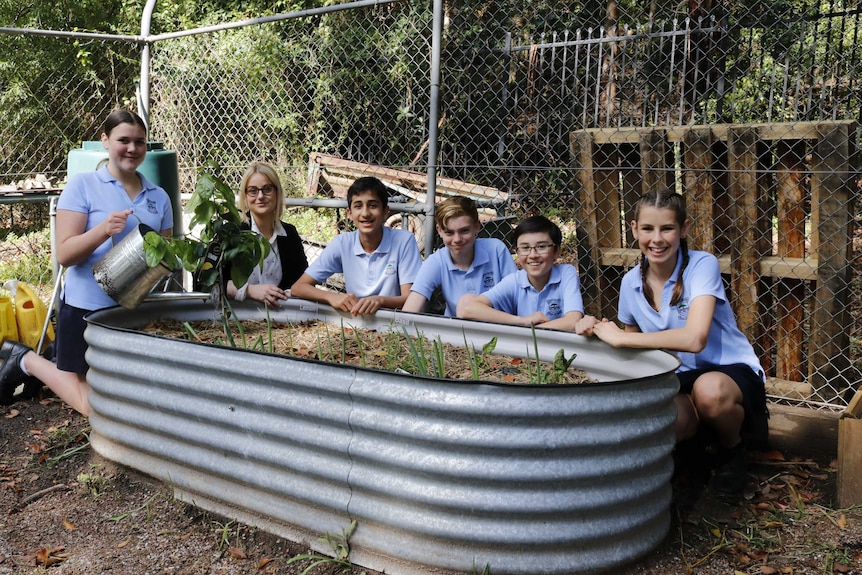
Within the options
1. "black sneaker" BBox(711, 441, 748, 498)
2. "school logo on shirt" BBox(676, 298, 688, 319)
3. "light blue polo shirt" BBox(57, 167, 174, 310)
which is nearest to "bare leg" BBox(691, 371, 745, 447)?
"black sneaker" BBox(711, 441, 748, 498)

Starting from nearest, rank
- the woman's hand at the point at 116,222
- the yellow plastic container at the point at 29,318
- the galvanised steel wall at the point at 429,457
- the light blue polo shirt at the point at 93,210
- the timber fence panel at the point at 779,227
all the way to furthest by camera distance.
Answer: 1. the galvanised steel wall at the point at 429,457
2. the woman's hand at the point at 116,222
3. the light blue polo shirt at the point at 93,210
4. the timber fence panel at the point at 779,227
5. the yellow plastic container at the point at 29,318

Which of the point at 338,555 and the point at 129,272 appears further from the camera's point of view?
the point at 129,272

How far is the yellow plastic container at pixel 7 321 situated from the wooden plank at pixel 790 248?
14.0 ft

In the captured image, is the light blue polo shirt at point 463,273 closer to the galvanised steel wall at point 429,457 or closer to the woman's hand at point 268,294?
the woman's hand at point 268,294

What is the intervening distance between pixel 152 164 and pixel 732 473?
421cm

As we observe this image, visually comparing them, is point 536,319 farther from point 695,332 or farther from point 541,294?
point 695,332

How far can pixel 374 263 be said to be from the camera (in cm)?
429

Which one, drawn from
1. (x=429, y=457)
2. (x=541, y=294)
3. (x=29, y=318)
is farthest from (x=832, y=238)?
(x=29, y=318)

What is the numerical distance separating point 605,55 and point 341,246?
4.00 m

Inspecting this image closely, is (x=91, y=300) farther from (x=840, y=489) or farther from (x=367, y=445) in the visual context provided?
(x=840, y=489)

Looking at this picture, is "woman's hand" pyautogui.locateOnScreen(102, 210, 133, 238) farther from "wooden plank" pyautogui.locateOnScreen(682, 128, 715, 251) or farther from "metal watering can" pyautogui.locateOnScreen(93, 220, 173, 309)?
"wooden plank" pyautogui.locateOnScreen(682, 128, 715, 251)

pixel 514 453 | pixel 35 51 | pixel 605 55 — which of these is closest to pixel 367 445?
pixel 514 453

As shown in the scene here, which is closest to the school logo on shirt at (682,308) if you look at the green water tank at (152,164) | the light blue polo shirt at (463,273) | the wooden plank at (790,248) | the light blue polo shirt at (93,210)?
Result: the light blue polo shirt at (463,273)

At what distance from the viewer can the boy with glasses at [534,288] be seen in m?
3.65
